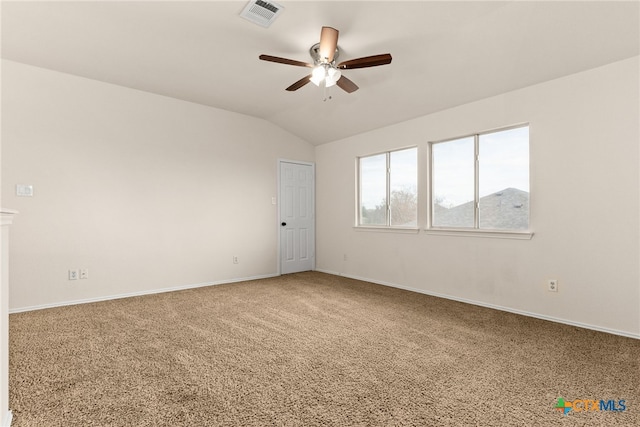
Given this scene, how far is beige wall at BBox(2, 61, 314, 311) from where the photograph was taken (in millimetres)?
3746

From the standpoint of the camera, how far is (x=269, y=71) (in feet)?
12.7

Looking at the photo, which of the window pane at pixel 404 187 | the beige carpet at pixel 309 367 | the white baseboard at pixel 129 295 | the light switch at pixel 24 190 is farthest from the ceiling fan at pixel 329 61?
the white baseboard at pixel 129 295

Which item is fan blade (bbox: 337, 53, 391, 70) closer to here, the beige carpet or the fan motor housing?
the fan motor housing

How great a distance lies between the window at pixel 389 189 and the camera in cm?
489

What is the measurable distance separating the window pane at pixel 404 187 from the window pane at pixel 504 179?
0.95 meters

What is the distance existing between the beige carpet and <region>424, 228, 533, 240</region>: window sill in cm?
88

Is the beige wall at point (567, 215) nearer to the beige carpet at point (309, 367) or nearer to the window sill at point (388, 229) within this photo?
the window sill at point (388, 229)

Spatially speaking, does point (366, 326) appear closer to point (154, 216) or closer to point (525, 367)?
point (525, 367)

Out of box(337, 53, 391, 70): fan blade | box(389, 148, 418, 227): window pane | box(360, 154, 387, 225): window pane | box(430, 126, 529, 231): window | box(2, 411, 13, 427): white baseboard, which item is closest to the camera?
box(2, 411, 13, 427): white baseboard

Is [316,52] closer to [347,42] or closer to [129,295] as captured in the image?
[347,42]

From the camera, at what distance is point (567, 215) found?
3.30 meters

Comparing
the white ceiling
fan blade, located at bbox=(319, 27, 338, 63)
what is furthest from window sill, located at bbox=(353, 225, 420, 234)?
fan blade, located at bbox=(319, 27, 338, 63)

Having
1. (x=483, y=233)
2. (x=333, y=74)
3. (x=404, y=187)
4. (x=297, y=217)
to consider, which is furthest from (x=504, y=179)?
(x=297, y=217)

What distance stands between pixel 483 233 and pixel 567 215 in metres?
0.87
